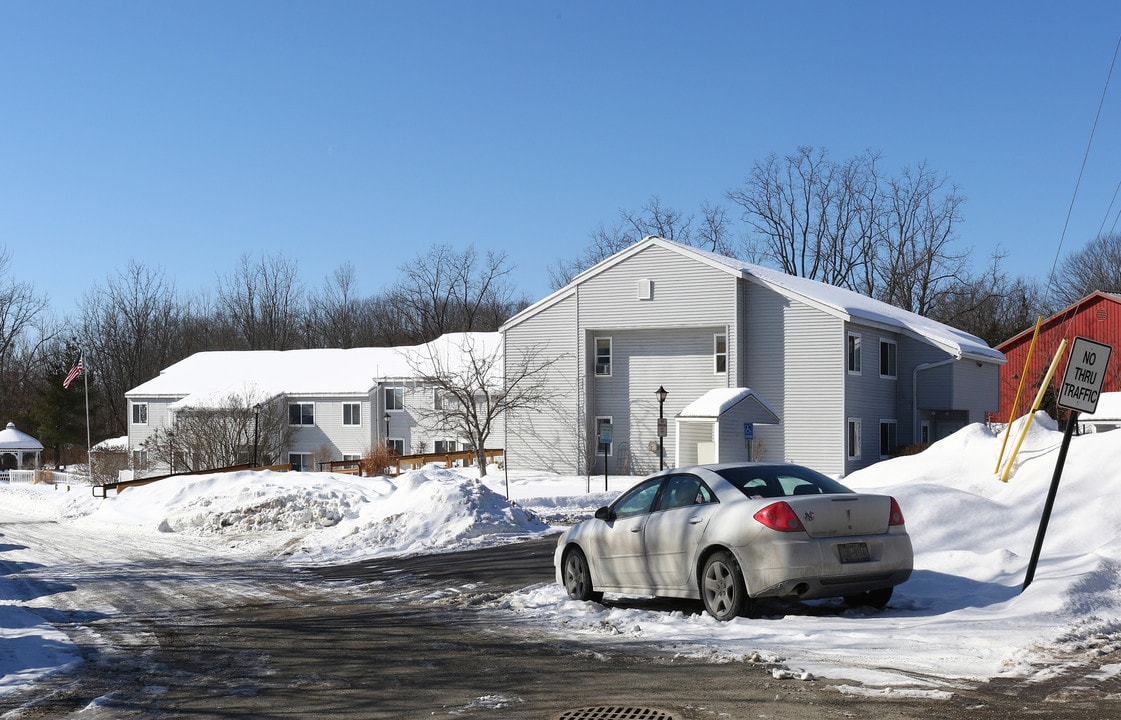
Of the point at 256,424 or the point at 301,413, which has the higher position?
the point at 301,413

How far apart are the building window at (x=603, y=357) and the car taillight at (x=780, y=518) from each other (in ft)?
111

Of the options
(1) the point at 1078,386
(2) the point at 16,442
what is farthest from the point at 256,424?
(1) the point at 1078,386

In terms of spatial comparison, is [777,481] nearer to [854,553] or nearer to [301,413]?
[854,553]

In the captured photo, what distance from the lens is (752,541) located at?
9938 mm

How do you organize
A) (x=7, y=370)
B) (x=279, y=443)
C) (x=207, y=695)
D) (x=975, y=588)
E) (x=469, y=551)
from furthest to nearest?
(x=7, y=370), (x=279, y=443), (x=469, y=551), (x=975, y=588), (x=207, y=695)

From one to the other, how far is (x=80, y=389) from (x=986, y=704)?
2738 inches

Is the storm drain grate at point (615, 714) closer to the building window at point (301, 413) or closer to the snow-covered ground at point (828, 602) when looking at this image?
the snow-covered ground at point (828, 602)

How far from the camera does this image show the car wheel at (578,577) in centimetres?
1200

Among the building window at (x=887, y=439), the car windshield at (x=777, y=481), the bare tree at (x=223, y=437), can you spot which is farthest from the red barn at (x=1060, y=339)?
the car windshield at (x=777, y=481)

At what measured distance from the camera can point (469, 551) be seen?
18.3 metres

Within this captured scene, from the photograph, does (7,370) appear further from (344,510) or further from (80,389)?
(344,510)

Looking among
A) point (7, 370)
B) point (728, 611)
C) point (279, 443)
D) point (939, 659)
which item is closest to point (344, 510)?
point (728, 611)

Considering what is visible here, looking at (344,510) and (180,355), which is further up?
(180,355)

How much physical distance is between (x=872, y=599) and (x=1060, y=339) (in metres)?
50.1
